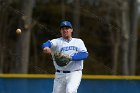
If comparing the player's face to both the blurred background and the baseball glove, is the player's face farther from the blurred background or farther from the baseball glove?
the blurred background

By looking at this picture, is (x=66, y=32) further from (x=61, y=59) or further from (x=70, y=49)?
(x=61, y=59)

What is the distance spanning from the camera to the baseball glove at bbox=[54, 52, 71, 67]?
9.18m

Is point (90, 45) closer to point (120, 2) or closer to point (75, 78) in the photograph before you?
point (120, 2)

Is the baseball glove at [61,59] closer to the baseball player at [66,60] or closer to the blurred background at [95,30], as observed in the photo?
the baseball player at [66,60]

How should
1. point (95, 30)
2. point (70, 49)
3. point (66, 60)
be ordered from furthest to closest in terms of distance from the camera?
point (95, 30)
point (70, 49)
point (66, 60)

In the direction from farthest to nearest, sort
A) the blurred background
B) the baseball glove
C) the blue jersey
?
the blurred background < the blue jersey < the baseball glove

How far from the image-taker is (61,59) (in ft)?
30.3

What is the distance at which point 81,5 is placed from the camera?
33.8 m

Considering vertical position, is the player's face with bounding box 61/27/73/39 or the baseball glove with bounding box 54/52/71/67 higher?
the player's face with bounding box 61/27/73/39

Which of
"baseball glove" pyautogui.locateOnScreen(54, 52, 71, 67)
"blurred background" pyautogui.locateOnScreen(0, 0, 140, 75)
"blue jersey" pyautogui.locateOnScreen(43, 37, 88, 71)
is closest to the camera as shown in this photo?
"baseball glove" pyautogui.locateOnScreen(54, 52, 71, 67)

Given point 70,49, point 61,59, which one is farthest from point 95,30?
point 61,59

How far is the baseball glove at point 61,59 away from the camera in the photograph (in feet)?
30.1

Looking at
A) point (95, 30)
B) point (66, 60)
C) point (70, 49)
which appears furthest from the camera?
point (95, 30)

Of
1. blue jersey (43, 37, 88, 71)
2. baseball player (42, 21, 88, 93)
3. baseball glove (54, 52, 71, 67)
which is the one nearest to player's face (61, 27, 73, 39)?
baseball player (42, 21, 88, 93)
